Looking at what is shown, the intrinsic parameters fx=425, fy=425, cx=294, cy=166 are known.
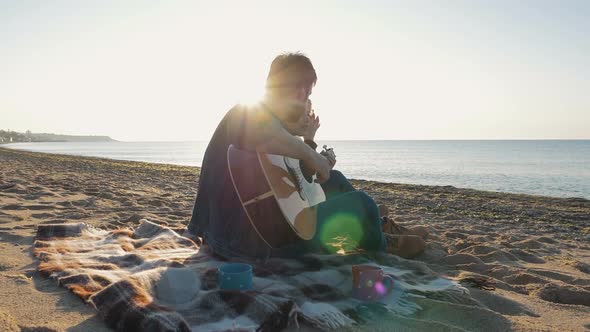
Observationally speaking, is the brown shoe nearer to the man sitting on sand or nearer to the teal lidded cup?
the man sitting on sand

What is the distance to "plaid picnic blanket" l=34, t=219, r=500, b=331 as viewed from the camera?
207 cm

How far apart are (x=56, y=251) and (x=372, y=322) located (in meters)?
2.47

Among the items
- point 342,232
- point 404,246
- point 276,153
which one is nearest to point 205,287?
point 276,153

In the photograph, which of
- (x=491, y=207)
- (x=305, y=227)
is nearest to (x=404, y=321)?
(x=305, y=227)

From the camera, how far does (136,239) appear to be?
384 cm

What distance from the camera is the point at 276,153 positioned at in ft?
8.51

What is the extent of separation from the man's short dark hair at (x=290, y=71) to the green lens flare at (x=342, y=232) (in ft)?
3.28

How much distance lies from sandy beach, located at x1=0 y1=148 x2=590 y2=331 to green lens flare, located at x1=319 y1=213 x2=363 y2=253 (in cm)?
74

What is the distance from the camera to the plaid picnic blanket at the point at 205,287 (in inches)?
81.4

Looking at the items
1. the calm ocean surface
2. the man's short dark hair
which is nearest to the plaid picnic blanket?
the man's short dark hair

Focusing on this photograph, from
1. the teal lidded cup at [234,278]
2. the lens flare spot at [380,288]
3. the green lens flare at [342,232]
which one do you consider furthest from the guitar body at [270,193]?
the lens flare spot at [380,288]

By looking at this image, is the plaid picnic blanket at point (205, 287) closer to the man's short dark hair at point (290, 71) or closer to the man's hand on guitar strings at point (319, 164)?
the man's hand on guitar strings at point (319, 164)

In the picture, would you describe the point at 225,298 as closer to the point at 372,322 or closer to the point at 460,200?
the point at 372,322

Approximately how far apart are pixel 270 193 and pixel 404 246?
1.56 m
